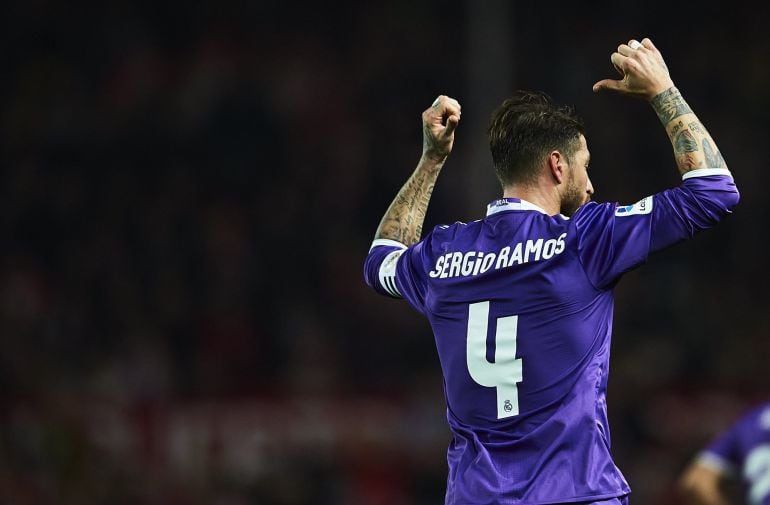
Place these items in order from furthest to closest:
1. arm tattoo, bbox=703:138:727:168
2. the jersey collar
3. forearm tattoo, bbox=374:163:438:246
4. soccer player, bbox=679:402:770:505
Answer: forearm tattoo, bbox=374:163:438:246, soccer player, bbox=679:402:770:505, the jersey collar, arm tattoo, bbox=703:138:727:168

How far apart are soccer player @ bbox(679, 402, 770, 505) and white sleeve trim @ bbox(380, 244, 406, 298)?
120 centimetres

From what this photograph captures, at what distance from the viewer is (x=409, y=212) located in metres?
4.82

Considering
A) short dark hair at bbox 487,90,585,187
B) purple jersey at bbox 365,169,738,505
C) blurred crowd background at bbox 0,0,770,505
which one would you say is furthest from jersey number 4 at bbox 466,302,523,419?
blurred crowd background at bbox 0,0,770,505

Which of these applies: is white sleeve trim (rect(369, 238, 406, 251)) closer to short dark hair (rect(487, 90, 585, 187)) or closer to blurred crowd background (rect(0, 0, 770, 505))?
short dark hair (rect(487, 90, 585, 187))

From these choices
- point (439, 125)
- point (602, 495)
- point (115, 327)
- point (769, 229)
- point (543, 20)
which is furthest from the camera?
point (543, 20)

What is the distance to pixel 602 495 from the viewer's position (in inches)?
154

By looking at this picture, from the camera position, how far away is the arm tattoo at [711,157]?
3.92 m

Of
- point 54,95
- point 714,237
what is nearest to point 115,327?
point 54,95

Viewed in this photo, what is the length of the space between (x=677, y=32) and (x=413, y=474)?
6642 mm

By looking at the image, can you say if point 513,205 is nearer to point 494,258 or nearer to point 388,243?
point 494,258

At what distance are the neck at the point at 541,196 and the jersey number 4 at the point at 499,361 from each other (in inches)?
12.9

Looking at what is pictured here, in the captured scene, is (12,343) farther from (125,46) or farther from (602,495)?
(602,495)

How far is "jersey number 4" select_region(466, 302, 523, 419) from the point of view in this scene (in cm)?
402

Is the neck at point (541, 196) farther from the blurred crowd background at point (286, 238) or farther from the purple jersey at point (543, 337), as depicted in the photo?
the blurred crowd background at point (286, 238)
